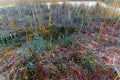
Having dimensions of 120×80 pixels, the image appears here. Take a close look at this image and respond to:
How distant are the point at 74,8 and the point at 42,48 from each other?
2334 mm

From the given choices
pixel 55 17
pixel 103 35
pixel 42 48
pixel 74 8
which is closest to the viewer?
pixel 42 48

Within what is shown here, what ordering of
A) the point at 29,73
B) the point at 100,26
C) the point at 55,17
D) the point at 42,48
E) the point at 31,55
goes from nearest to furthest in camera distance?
the point at 29,73
the point at 31,55
the point at 42,48
the point at 100,26
the point at 55,17

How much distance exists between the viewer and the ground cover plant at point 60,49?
2.43m

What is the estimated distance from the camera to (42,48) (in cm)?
274

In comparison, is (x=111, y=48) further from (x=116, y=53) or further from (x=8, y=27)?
(x=8, y=27)

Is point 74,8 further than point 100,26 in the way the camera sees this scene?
Yes

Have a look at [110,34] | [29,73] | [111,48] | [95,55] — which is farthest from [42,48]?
[110,34]

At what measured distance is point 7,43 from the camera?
3.02 metres

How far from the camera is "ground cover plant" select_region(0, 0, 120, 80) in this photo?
2.43m

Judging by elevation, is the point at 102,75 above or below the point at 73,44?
below

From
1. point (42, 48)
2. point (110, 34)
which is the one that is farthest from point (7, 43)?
point (110, 34)

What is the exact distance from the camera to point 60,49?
281cm

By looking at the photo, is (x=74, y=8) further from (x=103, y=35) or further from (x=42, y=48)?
(x=42, y=48)

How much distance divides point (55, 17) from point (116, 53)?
1.57m
